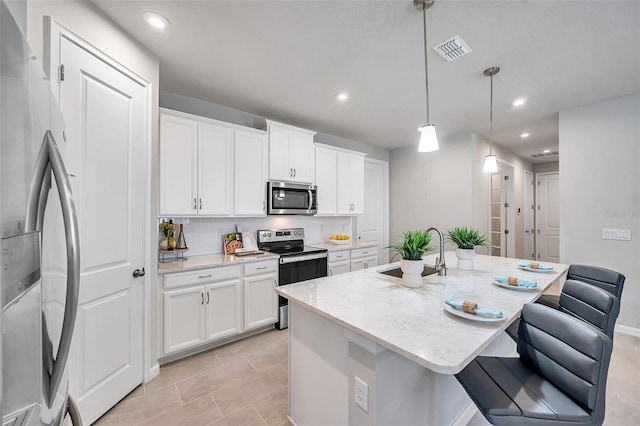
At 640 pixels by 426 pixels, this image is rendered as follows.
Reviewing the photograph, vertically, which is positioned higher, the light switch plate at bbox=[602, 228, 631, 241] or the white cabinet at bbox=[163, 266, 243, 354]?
the light switch plate at bbox=[602, 228, 631, 241]

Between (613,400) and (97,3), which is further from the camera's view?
(613,400)

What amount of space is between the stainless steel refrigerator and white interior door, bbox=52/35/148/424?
1.11m

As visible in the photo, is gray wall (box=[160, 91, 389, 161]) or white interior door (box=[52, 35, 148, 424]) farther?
gray wall (box=[160, 91, 389, 161])

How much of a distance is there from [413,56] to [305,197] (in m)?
2.05

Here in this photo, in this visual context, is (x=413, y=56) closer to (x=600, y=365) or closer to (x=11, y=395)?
(x=600, y=365)

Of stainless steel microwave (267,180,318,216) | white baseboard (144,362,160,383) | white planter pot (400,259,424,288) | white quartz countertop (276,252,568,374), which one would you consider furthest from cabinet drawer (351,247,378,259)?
white baseboard (144,362,160,383)

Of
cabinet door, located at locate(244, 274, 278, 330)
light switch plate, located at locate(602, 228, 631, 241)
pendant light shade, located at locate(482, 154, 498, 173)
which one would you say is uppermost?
pendant light shade, located at locate(482, 154, 498, 173)

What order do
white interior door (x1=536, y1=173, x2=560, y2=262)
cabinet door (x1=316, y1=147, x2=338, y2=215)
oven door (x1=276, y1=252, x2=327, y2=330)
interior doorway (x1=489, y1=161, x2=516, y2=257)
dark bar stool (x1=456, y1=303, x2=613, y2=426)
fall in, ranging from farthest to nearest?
white interior door (x1=536, y1=173, x2=560, y2=262) < interior doorway (x1=489, y1=161, x2=516, y2=257) < cabinet door (x1=316, y1=147, x2=338, y2=215) < oven door (x1=276, y1=252, x2=327, y2=330) < dark bar stool (x1=456, y1=303, x2=613, y2=426)

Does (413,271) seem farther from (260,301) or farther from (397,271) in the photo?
(260,301)

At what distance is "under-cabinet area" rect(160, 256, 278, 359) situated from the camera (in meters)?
2.33

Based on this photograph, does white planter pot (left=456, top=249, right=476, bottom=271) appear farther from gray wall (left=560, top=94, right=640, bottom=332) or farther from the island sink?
gray wall (left=560, top=94, right=640, bottom=332)

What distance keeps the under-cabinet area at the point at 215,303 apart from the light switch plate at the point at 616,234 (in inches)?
157

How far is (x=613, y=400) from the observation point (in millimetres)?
1932

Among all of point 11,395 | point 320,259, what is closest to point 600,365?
point 11,395
